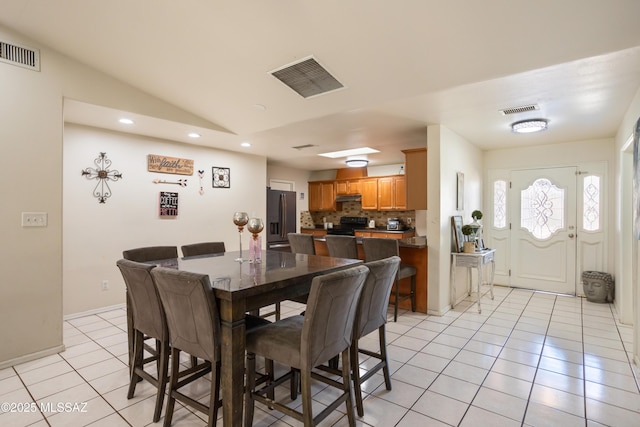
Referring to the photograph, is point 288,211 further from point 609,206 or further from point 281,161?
point 609,206

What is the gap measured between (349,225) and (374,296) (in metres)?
5.48

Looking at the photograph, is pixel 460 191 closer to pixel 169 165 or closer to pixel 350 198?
pixel 350 198

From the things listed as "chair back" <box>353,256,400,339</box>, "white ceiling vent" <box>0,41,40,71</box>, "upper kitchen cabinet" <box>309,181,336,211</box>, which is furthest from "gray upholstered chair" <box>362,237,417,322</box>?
"upper kitchen cabinet" <box>309,181,336,211</box>

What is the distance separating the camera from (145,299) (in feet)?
6.56

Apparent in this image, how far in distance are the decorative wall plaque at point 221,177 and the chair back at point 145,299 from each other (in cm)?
345

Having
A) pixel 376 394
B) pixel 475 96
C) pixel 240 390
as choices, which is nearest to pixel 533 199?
pixel 475 96

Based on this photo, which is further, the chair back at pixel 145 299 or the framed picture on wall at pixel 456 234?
the framed picture on wall at pixel 456 234

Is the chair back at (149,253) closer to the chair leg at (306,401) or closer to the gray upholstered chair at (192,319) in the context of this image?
the gray upholstered chair at (192,319)

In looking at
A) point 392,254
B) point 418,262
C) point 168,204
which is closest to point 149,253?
point 168,204

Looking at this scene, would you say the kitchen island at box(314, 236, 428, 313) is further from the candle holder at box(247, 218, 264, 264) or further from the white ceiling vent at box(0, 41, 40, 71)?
the white ceiling vent at box(0, 41, 40, 71)

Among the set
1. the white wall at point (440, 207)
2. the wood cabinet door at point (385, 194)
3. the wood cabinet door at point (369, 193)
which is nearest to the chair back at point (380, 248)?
the white wall at point (440, 207)

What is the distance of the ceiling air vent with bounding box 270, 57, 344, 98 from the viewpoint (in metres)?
2.83

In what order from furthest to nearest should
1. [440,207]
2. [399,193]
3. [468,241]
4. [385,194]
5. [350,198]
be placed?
[350,198] → [385,194] → [399,193] → [468,241] → [440,207]

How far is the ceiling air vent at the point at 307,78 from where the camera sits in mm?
2834
